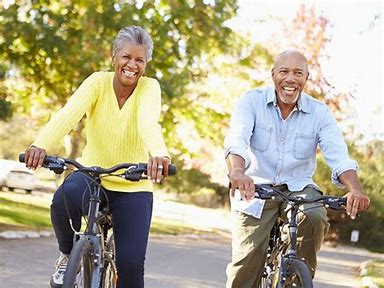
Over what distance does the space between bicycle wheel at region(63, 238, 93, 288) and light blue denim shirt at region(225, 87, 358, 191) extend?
1.15 m

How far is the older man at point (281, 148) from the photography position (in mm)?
4855

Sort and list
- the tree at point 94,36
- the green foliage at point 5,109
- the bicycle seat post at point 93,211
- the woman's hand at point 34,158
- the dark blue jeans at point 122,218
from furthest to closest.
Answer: the tree at point 94,36
the green foliage at point 5,109
the dark blue jeans at point 122,218
the bicycle seat post at point 93,211
the woman's hand at point 34,158

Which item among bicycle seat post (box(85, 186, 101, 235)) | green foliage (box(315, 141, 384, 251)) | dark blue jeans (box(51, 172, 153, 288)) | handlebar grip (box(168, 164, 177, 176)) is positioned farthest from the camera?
green foliage (box(315, 141, 384, 251))

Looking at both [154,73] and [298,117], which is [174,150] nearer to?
[154,73]

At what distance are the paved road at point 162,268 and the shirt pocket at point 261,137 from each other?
161 inches

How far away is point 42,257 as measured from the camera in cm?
1142

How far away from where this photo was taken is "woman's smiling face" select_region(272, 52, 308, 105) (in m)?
4.86

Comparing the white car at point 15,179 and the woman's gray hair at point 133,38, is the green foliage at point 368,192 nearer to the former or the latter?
the white car at point 15,179

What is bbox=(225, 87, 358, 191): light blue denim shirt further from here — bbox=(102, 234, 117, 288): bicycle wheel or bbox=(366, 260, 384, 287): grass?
bbox=(366, 260, 384, 287): grass

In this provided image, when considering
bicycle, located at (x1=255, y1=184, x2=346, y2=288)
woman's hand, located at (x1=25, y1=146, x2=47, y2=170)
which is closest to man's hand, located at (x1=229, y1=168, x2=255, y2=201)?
bicycle, located at (x1=255, y1=184, x2=346, y2=288)

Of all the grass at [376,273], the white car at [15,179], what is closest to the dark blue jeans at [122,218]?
the grass at [376,273]

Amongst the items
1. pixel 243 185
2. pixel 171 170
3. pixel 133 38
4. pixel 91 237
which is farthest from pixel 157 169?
pixel 133 38

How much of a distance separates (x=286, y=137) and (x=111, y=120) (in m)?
1.05

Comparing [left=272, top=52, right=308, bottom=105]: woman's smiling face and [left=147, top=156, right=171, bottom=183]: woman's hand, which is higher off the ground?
[left=272, top=52, right=308, bottom=105]: woman's smiling face
